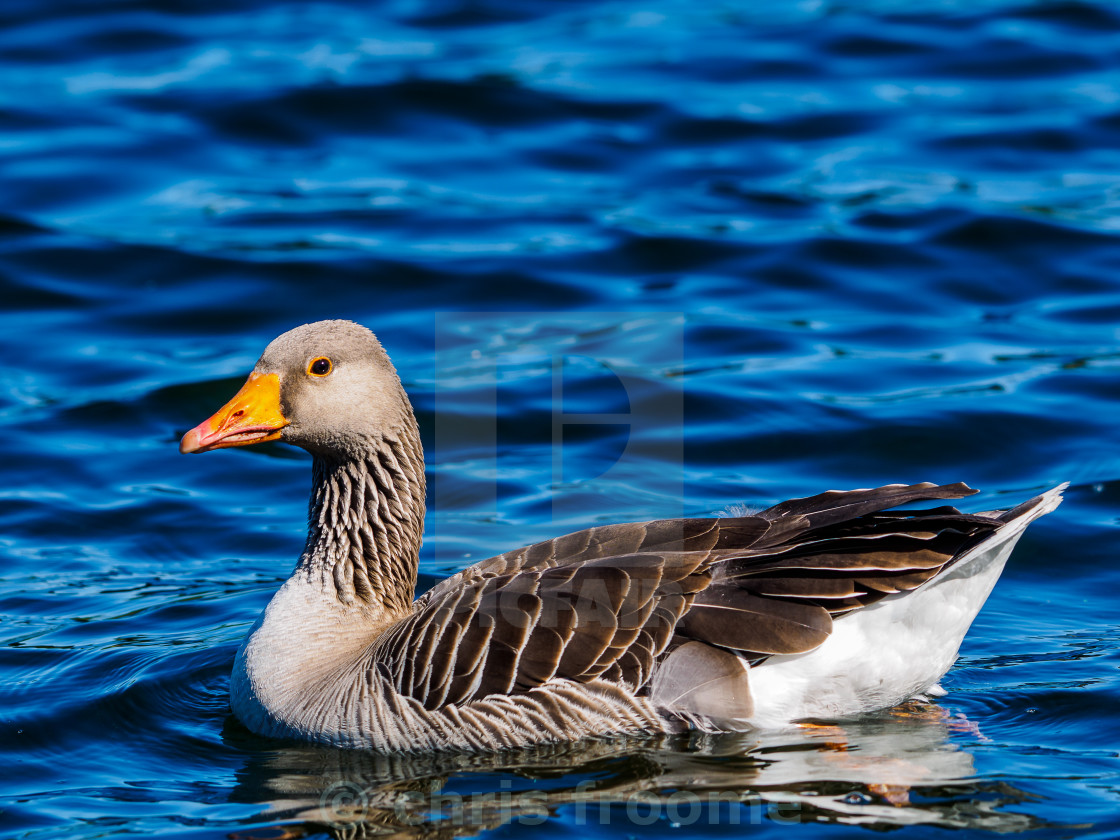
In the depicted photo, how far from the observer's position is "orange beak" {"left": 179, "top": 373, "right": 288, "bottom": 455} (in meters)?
7.26

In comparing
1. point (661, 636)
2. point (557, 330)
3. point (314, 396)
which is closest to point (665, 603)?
point (661, 636)

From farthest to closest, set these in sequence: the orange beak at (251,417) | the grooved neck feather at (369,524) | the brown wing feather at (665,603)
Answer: the grooved neck feather at (369,524) → the orange beak at (251,417) → the brown wing feather at (665,603)

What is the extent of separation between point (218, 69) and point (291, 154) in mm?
2950

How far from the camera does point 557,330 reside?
1356 centimetres

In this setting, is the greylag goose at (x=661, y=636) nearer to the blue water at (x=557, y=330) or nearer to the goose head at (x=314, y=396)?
the goose head at (x=314, y=396)

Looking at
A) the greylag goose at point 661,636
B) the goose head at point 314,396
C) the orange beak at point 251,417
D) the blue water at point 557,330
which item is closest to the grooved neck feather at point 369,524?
the goose head at point 314,396

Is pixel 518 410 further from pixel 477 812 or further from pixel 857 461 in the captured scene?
pixel 477 812

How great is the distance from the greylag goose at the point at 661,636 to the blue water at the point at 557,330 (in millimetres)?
212

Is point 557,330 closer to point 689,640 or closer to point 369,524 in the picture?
point 369,524

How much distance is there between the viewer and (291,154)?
1725 centimetres

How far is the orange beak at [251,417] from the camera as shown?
7.26m

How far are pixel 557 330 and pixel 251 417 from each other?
21.4 feet

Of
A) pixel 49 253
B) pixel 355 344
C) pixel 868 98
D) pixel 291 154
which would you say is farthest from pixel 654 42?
pixel 355 344

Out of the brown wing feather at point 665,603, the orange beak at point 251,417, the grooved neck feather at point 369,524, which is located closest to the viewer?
the brown wing feather at point 665,603
